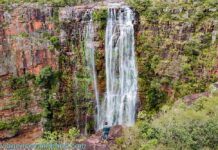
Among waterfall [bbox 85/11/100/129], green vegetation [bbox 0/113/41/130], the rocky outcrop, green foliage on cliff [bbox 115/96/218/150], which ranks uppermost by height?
waterfall [bbox 85/11/100/129]

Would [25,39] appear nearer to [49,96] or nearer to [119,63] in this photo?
[49,96]

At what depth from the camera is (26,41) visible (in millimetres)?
17312

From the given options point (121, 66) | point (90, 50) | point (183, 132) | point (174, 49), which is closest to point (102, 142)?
point (183, 132)

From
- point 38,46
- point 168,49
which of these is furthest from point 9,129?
→ point 168,49

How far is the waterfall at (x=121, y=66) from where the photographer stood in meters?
16.9

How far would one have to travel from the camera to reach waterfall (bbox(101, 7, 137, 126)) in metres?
16.9

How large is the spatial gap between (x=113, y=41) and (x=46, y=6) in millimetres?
3516

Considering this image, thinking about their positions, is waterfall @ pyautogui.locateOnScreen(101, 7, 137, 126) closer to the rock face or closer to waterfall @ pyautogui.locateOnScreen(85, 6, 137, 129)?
waterfall @ pyautogui.locateOnScreen(85, 6, 137, 129)

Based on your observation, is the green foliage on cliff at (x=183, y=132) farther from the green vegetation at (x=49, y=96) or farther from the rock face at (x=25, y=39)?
the rock face at (x=25, y=39)

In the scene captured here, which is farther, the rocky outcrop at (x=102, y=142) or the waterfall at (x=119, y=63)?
the waterfall at (x=119, y=63)

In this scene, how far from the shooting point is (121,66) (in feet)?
56.7

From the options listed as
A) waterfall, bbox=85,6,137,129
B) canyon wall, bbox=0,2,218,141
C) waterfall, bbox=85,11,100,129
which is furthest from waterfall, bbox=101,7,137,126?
waterfall, bbox=85,11,100,129

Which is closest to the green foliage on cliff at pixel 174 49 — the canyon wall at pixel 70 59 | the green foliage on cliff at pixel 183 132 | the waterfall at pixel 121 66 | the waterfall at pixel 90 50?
the canyon wall at pixel 70 59

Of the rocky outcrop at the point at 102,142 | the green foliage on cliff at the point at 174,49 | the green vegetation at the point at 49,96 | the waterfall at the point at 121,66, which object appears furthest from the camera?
the green vegetation at the point at 49,96
